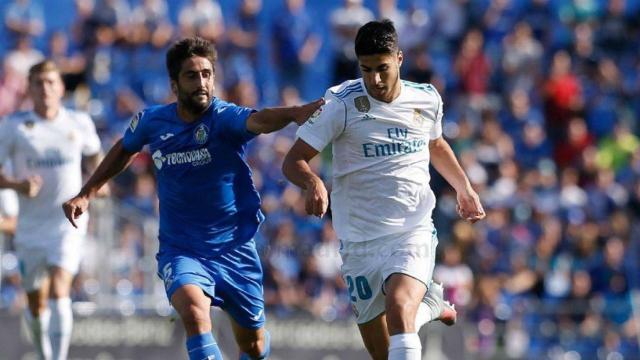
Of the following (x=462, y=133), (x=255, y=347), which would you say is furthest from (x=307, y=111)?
(x=462, y=133)

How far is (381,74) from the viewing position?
904 cm

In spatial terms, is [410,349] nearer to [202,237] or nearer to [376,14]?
[202,237]

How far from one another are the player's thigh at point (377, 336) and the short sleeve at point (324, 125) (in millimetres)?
1425

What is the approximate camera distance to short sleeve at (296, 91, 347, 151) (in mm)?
8997

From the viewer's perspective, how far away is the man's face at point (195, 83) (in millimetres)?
9547

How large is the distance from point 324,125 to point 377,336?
168cm

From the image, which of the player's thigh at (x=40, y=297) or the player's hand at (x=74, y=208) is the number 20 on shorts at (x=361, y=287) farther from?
the player's thigh at (x=40, y=297)

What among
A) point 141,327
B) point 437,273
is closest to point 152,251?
point 141,327

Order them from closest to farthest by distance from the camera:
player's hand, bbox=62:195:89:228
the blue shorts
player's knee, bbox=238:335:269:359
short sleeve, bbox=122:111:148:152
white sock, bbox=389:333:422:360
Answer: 1. white sock, bbox=389:333:422:360
2. the blue shorts
3. player's hand, bbox=62:195:89:228
4. short sleeve, bbox=122:111:148:152
5. player's knee, bbox=238:335:269:359

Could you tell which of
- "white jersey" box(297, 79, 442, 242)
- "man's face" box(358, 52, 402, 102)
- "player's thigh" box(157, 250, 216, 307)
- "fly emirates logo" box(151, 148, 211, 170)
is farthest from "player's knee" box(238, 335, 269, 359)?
"man's face" box(358, 52, 402, 102)

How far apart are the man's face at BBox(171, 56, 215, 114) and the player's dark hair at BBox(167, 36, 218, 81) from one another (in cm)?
3

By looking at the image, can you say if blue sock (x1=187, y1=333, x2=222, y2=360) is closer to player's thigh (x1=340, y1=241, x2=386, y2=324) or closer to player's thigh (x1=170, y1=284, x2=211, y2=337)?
player's thigh (x1=170, y1=284, x2=211, y2=337)

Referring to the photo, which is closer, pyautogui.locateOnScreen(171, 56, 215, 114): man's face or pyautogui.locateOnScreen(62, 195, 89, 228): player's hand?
pyautogui.locateOnScreen(171, 56, 215, 114): man's face

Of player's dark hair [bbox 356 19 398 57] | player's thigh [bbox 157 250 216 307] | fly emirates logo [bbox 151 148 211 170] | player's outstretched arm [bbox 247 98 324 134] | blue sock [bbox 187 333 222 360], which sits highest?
player's dark hair [bbox 356 19 398 57]
